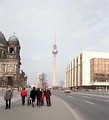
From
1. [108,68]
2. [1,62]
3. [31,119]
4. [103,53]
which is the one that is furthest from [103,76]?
[31,119]

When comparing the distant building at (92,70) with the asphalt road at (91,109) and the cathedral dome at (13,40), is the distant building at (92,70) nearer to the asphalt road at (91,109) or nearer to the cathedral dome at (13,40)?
the cathedral dome at (13,40)

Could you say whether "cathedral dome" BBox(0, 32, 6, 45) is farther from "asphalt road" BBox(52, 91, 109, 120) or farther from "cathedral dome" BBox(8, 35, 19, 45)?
"asphalt road" BBox(52, 91, 109, 120)

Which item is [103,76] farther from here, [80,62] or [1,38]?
[1,38]

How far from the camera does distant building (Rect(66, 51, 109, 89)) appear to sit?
155 metres

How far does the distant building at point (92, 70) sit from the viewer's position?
155125mm

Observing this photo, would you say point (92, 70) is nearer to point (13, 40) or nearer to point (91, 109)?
point (13, 40)

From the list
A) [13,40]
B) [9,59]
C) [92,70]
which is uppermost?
[13,40]

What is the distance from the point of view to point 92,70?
15875 centimetres

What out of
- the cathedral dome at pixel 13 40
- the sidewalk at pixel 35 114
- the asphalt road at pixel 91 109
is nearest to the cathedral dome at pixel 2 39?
the cathedral dome at pixel 13 40

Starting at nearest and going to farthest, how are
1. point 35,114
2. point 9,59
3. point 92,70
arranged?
point 35,114, point 9,59, point 92,70

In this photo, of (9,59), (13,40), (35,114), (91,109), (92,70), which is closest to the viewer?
(35,114)

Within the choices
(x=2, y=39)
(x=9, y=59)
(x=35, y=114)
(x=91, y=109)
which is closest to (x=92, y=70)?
(x=9, y=59)

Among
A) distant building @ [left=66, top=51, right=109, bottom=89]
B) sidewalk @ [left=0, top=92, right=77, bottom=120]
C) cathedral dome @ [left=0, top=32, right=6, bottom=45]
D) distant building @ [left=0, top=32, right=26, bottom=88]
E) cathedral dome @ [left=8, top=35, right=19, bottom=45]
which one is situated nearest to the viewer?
sidewalk @ [left=0, top=92, right=77, bottom=120]

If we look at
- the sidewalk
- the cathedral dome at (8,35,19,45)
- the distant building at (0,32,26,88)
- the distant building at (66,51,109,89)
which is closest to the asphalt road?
the sidewalk
